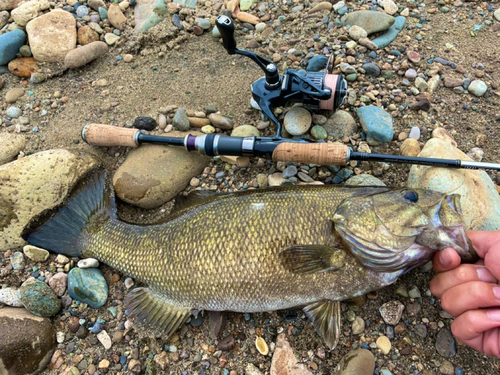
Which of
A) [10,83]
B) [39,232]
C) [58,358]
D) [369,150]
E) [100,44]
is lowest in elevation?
[58,358]

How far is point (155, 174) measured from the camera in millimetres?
3510

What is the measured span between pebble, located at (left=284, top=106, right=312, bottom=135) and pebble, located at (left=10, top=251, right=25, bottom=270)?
2.78m

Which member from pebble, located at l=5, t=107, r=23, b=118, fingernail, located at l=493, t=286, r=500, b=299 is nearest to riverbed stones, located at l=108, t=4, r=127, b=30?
pebble, located at l=5, t=107, r=23, b=118

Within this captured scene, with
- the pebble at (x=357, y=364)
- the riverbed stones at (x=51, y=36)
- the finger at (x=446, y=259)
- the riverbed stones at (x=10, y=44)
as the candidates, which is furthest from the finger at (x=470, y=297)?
the riverbed stones at (x=10, y=44)

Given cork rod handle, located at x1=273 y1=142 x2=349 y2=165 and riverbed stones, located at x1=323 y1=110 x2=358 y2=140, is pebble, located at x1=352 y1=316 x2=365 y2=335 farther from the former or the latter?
riverbed stones, located at x1=323 y1=110 x2=358 y2=140

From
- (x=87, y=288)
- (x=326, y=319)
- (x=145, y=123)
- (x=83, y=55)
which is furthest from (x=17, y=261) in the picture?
(x=326, y=319)

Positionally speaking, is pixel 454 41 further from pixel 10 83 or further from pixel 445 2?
pixel 10 83

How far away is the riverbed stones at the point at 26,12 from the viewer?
179 inches

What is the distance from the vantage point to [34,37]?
436cm

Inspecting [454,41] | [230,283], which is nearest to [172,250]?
[230,283]

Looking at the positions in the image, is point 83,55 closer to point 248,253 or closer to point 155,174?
point 155,174

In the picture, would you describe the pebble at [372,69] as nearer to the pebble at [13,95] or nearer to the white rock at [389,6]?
the white rock at [389,6]

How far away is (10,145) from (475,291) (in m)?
4.44

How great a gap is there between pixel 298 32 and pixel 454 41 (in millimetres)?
1748
